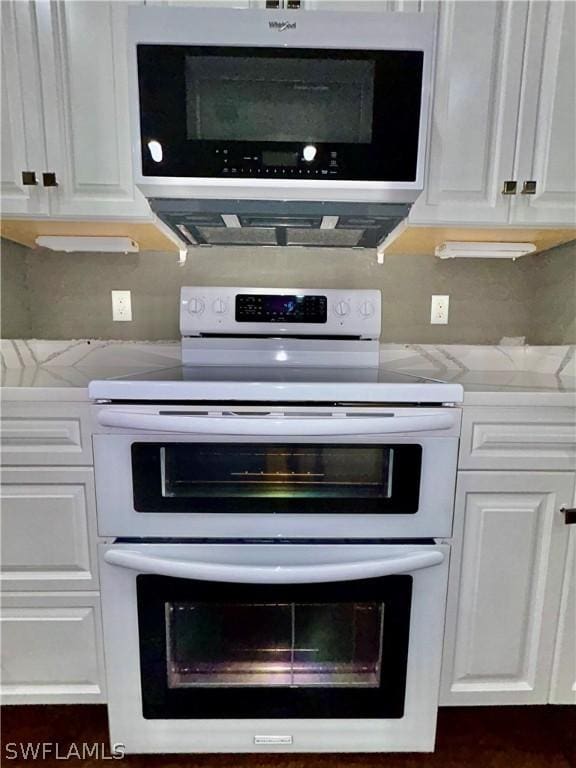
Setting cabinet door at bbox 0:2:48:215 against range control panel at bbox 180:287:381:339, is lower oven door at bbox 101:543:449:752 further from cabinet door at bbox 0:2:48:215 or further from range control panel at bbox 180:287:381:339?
cabinet door at bbox 0:2:48:215

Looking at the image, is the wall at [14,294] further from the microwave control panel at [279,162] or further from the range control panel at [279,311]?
the microwave control panel at [279,162]

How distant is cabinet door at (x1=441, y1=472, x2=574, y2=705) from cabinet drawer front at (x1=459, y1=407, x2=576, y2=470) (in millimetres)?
33

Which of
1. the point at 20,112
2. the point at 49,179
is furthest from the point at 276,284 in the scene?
the point at 20,112

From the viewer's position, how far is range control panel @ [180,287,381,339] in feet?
4.58

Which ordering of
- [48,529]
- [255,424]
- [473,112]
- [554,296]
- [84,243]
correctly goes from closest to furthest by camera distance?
1. [255,424]
2. [48,529]
3. [473,112]
4. [84,243]
5. [554,296]

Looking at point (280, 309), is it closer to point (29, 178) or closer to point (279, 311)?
point (279, 311)

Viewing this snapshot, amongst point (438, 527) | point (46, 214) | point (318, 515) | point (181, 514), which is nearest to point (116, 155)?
point (46, 214)

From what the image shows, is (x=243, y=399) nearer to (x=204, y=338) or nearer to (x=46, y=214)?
(x=204, y=338)

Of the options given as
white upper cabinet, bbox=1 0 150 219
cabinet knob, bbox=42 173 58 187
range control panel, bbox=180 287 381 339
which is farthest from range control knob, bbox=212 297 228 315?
cabinet knob, bbox=42 173 58 187

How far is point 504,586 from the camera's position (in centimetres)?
109

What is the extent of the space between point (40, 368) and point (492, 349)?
1.57 meters

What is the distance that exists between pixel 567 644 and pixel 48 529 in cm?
138

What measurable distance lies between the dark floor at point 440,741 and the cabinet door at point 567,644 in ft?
0.44

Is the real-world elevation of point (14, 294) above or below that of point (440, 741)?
above
